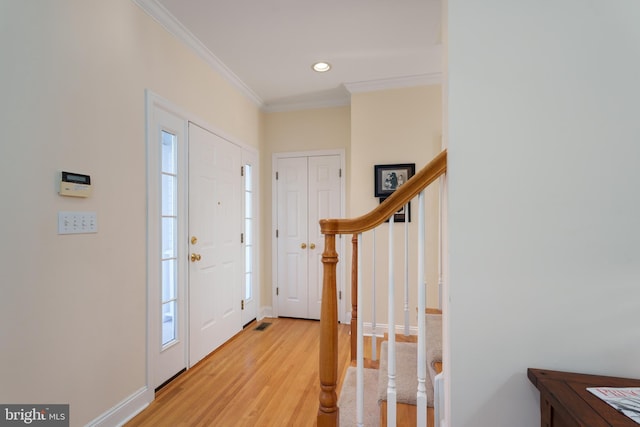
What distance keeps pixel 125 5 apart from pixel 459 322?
2.44m

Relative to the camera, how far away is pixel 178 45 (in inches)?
84.4

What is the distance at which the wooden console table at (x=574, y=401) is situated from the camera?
28.4 inches

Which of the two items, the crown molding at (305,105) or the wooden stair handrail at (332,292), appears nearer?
the wooden stair handrail at (332,292)

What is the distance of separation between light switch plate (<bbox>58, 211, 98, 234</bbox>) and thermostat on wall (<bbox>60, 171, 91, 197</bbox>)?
99 millimetres

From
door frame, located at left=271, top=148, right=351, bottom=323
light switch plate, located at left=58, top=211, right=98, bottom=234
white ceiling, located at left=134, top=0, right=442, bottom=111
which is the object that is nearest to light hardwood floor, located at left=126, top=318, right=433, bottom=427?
door frame, located at left=271, top=148, right=351, bottom=323

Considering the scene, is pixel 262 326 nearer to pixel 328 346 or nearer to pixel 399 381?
pixel 399 381

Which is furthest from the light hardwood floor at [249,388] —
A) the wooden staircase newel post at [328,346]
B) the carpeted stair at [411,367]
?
the wooden staircase newel post at [328,346]

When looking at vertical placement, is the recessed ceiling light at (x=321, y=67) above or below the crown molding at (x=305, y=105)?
above

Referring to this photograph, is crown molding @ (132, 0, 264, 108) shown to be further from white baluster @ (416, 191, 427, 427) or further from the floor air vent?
the floor air vent

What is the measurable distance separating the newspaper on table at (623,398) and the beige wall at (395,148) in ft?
6.44

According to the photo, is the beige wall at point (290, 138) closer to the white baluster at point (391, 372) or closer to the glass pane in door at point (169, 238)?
the glass pane in door at point (169, 238)

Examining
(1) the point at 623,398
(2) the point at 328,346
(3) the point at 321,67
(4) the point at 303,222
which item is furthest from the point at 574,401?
(4) the point at 303,222

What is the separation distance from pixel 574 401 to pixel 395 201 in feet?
2.49

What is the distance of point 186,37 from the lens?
7.13 ft
